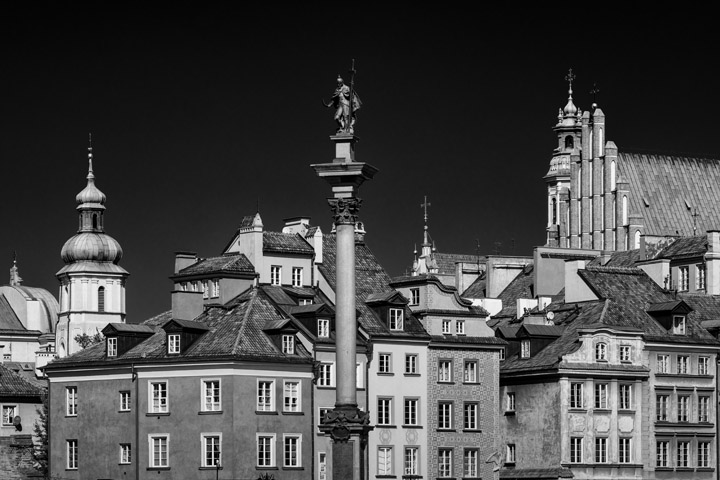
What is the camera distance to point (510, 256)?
146625mm

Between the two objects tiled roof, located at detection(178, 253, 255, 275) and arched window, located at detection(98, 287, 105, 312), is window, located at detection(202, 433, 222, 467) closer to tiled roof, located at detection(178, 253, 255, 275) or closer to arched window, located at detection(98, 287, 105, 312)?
tiled roof, located at detection(178, 253, 255, 275)

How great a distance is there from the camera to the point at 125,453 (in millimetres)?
105938

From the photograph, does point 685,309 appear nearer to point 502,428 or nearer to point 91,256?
point 502,428

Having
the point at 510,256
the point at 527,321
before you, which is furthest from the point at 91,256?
the point at 527,321

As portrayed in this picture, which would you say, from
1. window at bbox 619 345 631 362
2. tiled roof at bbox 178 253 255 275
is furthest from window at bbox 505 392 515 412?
tiled roof at bbox 178 253 255 275

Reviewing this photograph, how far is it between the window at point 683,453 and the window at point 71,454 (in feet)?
95.8

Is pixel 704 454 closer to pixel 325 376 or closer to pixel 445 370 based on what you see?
pixel 445 370

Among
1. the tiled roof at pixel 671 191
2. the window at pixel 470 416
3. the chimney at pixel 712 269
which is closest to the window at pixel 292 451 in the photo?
the window at pixel 470 416

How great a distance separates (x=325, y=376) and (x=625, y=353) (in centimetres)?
1605

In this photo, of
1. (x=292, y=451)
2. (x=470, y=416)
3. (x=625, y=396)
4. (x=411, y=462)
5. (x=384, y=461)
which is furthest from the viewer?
(x=625, y=396)

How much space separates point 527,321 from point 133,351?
70.5 ft

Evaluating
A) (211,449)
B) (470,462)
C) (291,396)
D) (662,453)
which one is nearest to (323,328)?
(291,396)

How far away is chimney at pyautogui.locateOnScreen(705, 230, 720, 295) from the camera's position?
429 ft

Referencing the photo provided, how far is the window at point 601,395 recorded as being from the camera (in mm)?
112500
